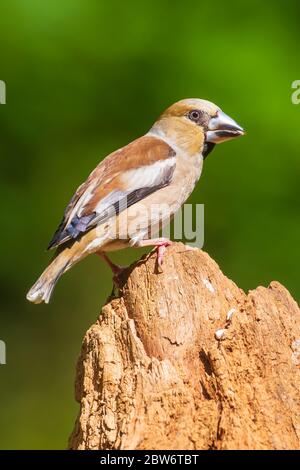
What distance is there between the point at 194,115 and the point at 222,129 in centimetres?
19

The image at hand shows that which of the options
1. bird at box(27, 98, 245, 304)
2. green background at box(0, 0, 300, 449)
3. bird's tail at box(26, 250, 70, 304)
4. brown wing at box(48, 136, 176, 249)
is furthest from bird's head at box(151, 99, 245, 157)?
green background at box(0, 0, 300, 449)

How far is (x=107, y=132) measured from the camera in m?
9.36

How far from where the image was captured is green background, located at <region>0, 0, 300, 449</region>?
9016 millimetres

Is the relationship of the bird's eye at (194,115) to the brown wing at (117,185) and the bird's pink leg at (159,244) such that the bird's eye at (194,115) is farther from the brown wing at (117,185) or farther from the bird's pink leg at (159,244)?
the bird's pink leg at (159,244)

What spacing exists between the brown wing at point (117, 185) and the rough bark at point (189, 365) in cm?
65

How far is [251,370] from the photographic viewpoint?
4676 mm

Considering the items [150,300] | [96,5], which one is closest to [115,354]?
[150,300]

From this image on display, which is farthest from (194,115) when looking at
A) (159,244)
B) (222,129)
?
(159,244)

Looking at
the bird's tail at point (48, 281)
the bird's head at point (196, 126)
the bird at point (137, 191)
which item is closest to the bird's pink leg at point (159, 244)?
the bird at point (137, 191)

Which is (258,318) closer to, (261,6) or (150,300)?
(150,300)

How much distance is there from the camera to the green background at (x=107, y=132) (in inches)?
355

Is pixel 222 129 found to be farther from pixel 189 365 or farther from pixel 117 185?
pixel 189 365

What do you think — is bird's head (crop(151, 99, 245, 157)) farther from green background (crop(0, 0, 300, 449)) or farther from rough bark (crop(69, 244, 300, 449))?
green background (crop(0, 0, 300, 449))
